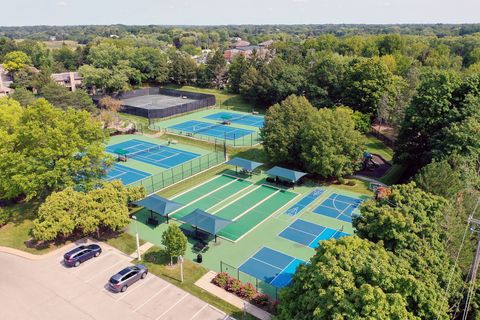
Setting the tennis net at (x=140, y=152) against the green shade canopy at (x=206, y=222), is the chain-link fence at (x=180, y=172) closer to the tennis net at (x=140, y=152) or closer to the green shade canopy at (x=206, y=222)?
the tennis net at (x=140, y=152)

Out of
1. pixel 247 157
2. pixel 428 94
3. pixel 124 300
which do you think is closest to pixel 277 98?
pixel 247 157

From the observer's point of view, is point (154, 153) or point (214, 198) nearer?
point (214, 198)

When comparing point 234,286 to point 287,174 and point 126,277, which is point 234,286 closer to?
point 126,277

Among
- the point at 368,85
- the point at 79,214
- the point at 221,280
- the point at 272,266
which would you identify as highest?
the point at 368,85

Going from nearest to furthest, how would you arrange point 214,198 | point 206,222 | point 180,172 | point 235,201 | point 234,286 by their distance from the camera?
point 234,286 → point 206,222 → point 235,201 → point 214,198 → point 180,172

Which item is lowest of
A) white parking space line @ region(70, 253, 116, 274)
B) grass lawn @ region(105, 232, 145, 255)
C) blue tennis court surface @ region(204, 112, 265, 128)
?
grass lawn @ region(105, 232, 145, 255)

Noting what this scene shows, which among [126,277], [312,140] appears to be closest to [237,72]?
[312,140]

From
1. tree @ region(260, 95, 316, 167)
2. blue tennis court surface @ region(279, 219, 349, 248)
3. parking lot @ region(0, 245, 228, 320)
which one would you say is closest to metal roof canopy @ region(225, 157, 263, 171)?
tree @ region(260, 95, 316, 167)

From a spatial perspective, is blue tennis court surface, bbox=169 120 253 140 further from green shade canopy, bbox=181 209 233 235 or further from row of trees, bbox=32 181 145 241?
row of trees, bbox=32 181 145 241
